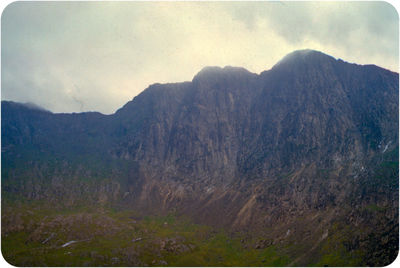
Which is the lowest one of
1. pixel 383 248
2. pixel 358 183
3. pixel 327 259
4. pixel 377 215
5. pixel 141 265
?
pixel 141 265

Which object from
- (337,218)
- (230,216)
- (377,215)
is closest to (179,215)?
(230,216)

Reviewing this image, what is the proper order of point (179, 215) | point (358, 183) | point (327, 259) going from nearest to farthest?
point (327, 259)
point (358, 183)
point (179, 215)

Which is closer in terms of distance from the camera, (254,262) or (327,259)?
(327,259)

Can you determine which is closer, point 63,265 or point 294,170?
point 63,265

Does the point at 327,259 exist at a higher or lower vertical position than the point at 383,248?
lower

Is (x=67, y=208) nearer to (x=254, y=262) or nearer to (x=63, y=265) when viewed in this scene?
(x=63, y=265)

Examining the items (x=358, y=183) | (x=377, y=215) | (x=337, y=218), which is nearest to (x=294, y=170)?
(x=358, y=183)

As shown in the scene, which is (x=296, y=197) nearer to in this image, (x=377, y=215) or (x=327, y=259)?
(x=377, y=215)

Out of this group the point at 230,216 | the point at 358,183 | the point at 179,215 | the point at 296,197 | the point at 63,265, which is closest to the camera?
the point at 63,265

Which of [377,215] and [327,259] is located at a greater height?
[377,215]
